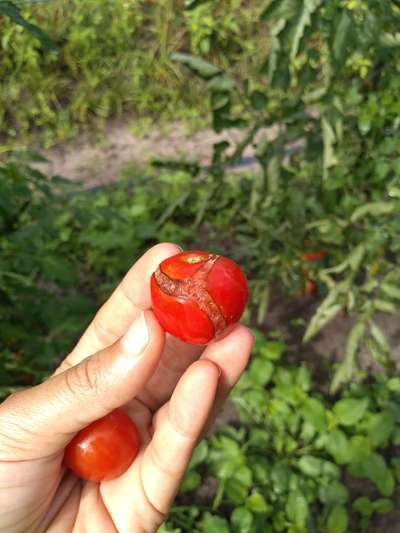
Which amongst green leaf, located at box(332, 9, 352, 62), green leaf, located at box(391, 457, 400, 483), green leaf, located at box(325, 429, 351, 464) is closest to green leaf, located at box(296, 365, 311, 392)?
green leaf, located at box(325, 429, 351, 464)

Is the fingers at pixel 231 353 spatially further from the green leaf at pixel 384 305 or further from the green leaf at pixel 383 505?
the green leaf at pixel 383 505

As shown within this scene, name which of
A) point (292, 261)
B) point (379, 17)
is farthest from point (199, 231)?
point (379, 17)

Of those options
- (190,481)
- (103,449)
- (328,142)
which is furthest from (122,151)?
(103,449)

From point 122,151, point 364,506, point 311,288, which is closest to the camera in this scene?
point 364,506

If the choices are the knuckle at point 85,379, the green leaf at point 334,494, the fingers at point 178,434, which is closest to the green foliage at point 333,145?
the green leaf at point 334,494

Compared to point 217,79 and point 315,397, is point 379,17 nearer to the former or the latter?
point 217,79

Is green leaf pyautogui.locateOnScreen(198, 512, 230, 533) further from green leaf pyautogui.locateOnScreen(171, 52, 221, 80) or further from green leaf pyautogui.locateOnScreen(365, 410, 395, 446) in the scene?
green leaf pyautogui.locateOnScreen(171, 52, 221, 80)

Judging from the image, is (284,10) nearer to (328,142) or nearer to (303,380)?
(328,142)
